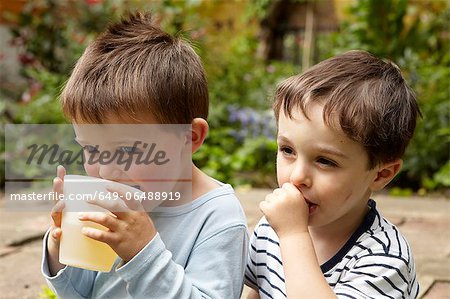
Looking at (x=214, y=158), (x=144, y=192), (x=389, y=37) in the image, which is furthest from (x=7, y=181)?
(x=144, y=192)

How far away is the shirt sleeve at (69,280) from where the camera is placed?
4.93 ft

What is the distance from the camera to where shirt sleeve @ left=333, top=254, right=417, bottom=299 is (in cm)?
131

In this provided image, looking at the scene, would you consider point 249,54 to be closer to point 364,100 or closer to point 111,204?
point 364,100

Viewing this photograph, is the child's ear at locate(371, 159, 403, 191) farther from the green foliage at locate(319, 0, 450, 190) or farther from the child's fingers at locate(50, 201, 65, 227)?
the green foliage at locate(319, 0, 450, 190)

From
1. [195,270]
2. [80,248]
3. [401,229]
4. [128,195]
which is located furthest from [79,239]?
[401,229]

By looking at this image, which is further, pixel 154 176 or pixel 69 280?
pixel 69 280

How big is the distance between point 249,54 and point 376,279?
618 centimetres

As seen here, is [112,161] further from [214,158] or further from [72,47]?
[72,47]

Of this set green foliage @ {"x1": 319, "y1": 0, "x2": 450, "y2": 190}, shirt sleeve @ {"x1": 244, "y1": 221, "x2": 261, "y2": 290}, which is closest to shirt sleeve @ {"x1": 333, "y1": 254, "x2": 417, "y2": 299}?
shirt sleeve @ {"x1": 244, "y1": 221, "x2": 261, "y2": 290}

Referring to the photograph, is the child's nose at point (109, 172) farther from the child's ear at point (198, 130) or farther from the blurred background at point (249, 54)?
the blurred background at point (249, 54)

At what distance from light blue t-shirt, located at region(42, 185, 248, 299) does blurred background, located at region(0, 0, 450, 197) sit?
216cm

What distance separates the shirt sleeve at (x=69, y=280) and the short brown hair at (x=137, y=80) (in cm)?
34

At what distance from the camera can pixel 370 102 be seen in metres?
1.34

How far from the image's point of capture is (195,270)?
4.51 ft
